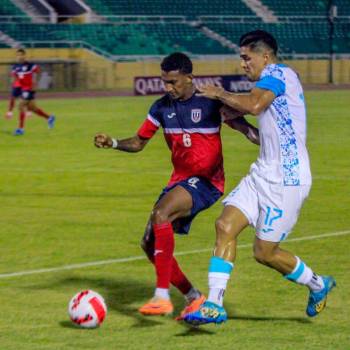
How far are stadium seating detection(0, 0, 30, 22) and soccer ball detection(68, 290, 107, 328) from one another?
50.0 meters

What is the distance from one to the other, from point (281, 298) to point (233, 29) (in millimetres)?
55417

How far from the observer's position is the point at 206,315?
7.93 metres

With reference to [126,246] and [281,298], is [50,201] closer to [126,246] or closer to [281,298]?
[126,246]

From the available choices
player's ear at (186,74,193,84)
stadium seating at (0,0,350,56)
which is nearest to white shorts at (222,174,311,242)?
player's ear at (186,74,193,84)

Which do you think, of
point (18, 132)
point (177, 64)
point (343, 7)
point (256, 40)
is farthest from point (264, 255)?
point (343, 7)

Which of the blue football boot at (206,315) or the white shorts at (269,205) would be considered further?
the white shorts at (269,205)

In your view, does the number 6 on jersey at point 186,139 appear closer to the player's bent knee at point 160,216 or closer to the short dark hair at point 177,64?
the short dark hair at point 177,64

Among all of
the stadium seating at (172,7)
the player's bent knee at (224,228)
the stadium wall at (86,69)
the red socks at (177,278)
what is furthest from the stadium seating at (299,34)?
the player's bent knee at (224,228)

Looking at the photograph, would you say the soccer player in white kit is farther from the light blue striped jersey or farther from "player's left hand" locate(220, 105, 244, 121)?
→ "player's left hand" locate(220, 105, 244, 121)

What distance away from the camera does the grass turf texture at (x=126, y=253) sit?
332 inches

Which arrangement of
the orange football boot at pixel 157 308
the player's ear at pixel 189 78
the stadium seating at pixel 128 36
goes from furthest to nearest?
the stadium seating at pixel 128 36 → the player's ear at pixel 189 78 → the orange football boot at pixel 157 308

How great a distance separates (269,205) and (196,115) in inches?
49.7

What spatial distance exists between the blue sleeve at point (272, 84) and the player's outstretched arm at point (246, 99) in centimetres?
3

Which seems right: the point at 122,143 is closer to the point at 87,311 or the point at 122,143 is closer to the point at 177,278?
the point at 177,278
